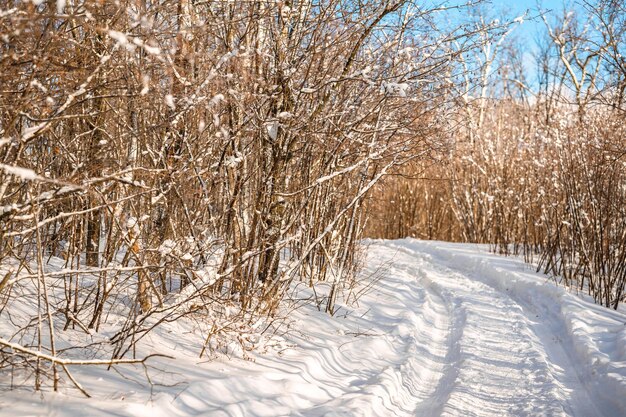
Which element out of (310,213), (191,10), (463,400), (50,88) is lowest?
(463,400)

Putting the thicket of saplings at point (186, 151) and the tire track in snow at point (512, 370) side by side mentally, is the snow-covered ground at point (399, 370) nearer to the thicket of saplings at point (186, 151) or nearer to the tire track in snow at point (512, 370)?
the tire track in snow at point (512, 370)

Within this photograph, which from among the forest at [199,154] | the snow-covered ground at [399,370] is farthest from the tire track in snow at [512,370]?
the forest at [199,154]

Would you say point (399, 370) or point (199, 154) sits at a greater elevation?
point (199, 154)

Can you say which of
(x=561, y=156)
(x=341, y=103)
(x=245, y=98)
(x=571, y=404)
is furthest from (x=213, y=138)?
(x=561, y=156)

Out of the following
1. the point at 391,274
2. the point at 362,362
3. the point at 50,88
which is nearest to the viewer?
the point at 50,88

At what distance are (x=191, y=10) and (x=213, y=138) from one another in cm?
128

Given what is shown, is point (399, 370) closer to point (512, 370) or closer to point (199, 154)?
point (512, 370)

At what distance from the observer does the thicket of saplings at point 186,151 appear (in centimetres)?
333

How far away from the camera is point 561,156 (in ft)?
31.1

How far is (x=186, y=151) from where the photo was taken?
517 centimetres

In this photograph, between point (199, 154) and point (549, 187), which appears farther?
point (549, 187)

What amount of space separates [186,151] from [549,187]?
9070 millimetres

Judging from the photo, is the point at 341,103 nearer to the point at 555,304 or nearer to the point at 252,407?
the point at 252,407

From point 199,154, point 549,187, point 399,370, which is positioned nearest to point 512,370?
point 399,370
